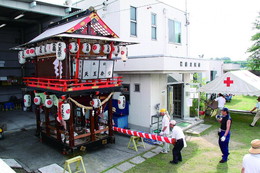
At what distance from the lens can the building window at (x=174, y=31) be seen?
18377 millimetres

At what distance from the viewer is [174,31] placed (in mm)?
18922

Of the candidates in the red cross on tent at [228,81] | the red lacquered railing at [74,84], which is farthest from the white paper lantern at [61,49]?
the red cross on tent at [228,81]

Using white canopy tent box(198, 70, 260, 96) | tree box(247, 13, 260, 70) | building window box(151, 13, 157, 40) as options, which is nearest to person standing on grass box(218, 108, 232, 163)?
white canopy tent box(198, 70, 260, 96)

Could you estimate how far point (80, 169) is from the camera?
28.2 feet

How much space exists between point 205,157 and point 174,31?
12.3 metres

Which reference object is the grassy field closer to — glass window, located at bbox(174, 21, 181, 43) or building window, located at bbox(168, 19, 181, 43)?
building window, located at bbox(168, 19, 181, 43)

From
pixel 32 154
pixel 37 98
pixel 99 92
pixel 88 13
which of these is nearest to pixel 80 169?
pixel 32 154

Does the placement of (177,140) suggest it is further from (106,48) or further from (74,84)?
(106,48)

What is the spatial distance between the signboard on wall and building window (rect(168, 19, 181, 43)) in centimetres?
931

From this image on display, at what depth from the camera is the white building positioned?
12.6 meters

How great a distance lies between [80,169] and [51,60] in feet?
20.5

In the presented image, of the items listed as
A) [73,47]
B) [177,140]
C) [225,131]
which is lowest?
[177,140]

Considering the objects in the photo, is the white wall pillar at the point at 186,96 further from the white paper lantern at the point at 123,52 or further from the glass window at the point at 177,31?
the white paper lantern at the point at 123,52

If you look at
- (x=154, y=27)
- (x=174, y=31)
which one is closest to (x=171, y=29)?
(x=174, y=31)
